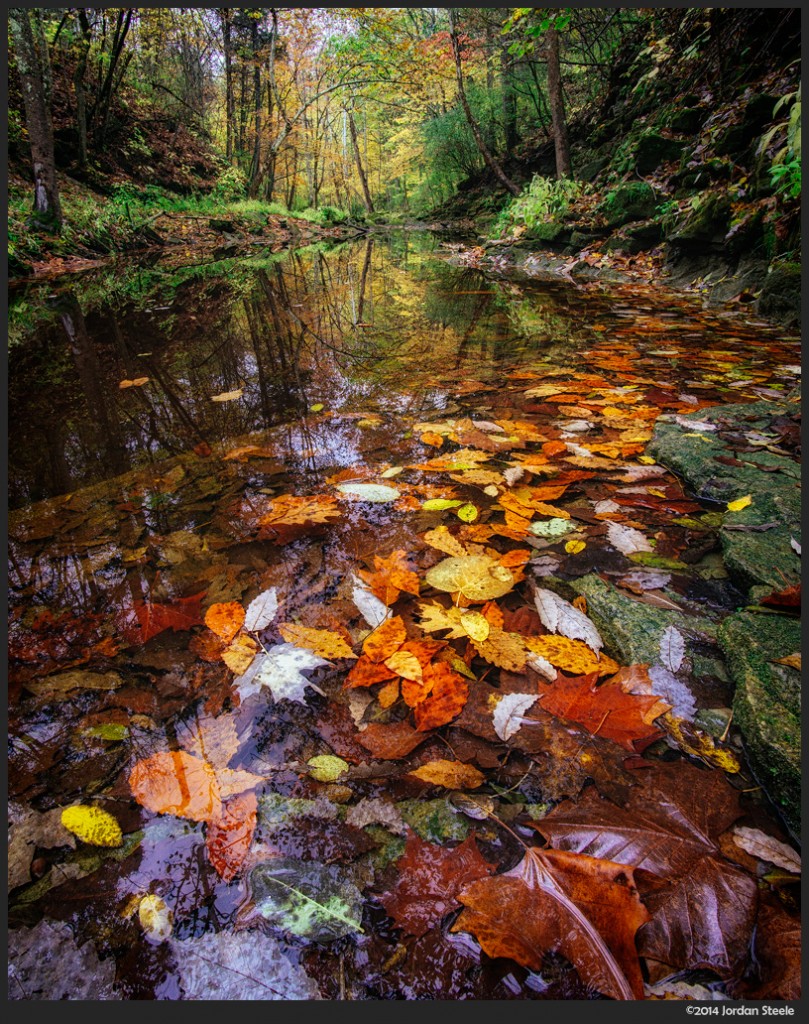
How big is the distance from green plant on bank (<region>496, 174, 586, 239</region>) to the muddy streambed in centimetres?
803

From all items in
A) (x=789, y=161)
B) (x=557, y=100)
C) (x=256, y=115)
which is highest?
(x=256, y=115)

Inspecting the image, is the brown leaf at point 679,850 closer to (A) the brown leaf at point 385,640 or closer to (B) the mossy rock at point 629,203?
(A) the brown leaf at point 385,640

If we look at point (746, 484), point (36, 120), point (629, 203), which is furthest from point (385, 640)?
point (36, 120)

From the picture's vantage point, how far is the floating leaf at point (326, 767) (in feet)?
3.02

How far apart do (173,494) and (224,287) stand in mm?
5876

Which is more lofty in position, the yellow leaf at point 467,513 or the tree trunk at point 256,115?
the tree trunk at point 256,115

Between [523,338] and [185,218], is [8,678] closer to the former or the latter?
[523,338]

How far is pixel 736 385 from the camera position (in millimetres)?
2643

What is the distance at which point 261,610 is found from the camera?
1303 millimetres

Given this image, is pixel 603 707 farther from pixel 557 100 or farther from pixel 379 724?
pixel 557 100

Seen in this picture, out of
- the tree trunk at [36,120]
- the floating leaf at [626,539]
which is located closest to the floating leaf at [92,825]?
the floating leaf at [626,539]

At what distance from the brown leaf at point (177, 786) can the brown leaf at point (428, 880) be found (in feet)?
1.12

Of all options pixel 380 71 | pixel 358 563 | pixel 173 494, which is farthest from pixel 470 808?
pixel 380 71

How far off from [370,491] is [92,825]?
3.97ft
